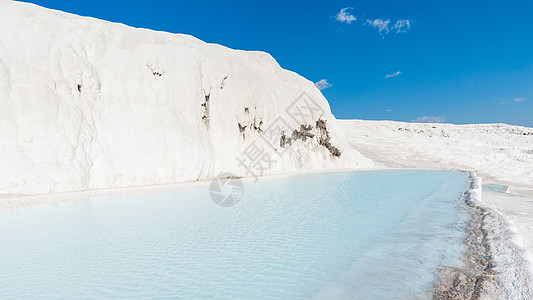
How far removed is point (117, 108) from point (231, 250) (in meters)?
13.2

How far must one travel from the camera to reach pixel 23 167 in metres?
12.0

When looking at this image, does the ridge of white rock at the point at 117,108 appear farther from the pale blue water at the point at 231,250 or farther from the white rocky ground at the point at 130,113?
the pale blue water at the point at 231,250

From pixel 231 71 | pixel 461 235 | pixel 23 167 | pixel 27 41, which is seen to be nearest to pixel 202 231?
pixel 461 235

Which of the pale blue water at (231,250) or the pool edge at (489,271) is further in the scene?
the pale blue water at (231,250)

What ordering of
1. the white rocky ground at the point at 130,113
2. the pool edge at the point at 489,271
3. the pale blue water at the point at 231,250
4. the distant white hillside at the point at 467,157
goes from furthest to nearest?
the distant white hillside at the point at 467,157 → the white rocky ground at the point at 130,113 → the pale blue water at the point at 231,250 → the pool edge at the point at 489,271

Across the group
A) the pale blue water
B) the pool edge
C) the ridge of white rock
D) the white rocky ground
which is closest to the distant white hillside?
the white rocky ground

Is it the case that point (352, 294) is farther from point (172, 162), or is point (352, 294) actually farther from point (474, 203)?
point (172, 162)

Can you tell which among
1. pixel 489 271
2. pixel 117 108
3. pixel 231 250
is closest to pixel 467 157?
pixel 489 271

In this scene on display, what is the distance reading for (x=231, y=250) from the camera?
18.7 ft

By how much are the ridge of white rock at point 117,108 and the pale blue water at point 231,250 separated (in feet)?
14.0

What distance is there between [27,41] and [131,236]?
42.9 ft

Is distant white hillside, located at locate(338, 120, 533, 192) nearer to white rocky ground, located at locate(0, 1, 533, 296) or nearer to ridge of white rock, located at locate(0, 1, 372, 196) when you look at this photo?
white rocky ground, located at locate(0, 1, 533, 296)

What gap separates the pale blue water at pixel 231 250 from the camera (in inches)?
167

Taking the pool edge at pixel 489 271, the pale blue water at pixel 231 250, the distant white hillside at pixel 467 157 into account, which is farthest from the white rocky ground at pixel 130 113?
the pale blue water at pixel 231 250
